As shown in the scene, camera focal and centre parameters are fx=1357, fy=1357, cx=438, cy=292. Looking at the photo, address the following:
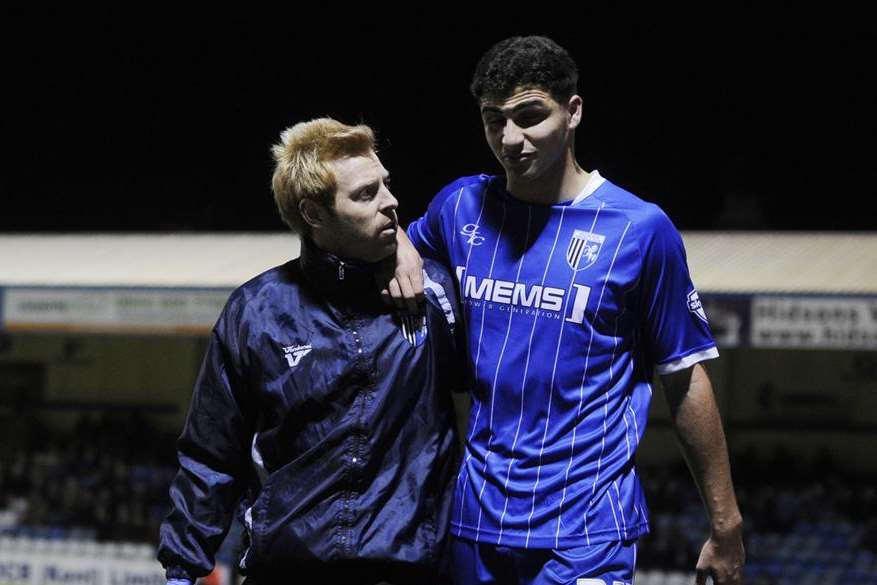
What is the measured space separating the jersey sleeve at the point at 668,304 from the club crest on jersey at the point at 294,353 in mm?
675

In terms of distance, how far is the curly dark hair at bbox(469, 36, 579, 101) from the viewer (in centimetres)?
265

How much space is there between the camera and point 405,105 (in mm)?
11828

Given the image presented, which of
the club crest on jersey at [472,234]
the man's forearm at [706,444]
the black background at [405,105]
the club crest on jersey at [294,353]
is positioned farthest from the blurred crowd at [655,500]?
the club crest on jersey at [294,353]

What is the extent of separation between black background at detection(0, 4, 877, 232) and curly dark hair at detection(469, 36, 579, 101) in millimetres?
8131

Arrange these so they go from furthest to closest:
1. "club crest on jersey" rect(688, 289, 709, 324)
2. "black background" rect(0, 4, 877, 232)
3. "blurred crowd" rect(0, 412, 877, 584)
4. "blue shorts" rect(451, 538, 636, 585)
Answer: "black background" rect(0, 4, 877, 232) < "blurred crowd" rect(0, 412, 877, 584) < "club crest on jersey" rect(688, 289, 709, 324) < "blue shorts" rect(451, 538, 636, 585)

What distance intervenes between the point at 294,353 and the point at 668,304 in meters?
0.75

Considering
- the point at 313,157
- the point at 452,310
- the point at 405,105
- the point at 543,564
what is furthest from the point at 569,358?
the point at 405,105

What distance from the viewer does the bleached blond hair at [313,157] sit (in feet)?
8.69

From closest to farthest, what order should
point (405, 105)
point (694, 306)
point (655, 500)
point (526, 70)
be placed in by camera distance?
point (526, 70)
point (694, 306)
point (655, 500)
point (405, 105)

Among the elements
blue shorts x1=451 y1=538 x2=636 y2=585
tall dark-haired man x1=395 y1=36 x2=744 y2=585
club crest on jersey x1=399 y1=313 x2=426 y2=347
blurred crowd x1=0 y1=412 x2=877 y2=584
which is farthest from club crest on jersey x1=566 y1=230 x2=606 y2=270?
blurred crowd x1=0 y1=412 x2=877 y2=584

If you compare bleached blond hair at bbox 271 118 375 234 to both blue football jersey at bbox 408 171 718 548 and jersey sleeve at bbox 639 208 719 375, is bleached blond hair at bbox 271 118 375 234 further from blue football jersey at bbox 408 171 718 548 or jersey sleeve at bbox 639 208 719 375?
jersey sleeve at bbox 639 208 719 375

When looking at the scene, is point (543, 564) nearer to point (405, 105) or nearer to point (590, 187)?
point (590, 187)

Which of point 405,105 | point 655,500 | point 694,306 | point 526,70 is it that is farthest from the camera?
point 405,105

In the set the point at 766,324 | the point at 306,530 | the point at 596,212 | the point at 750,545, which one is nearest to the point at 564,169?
the point at 596,212
